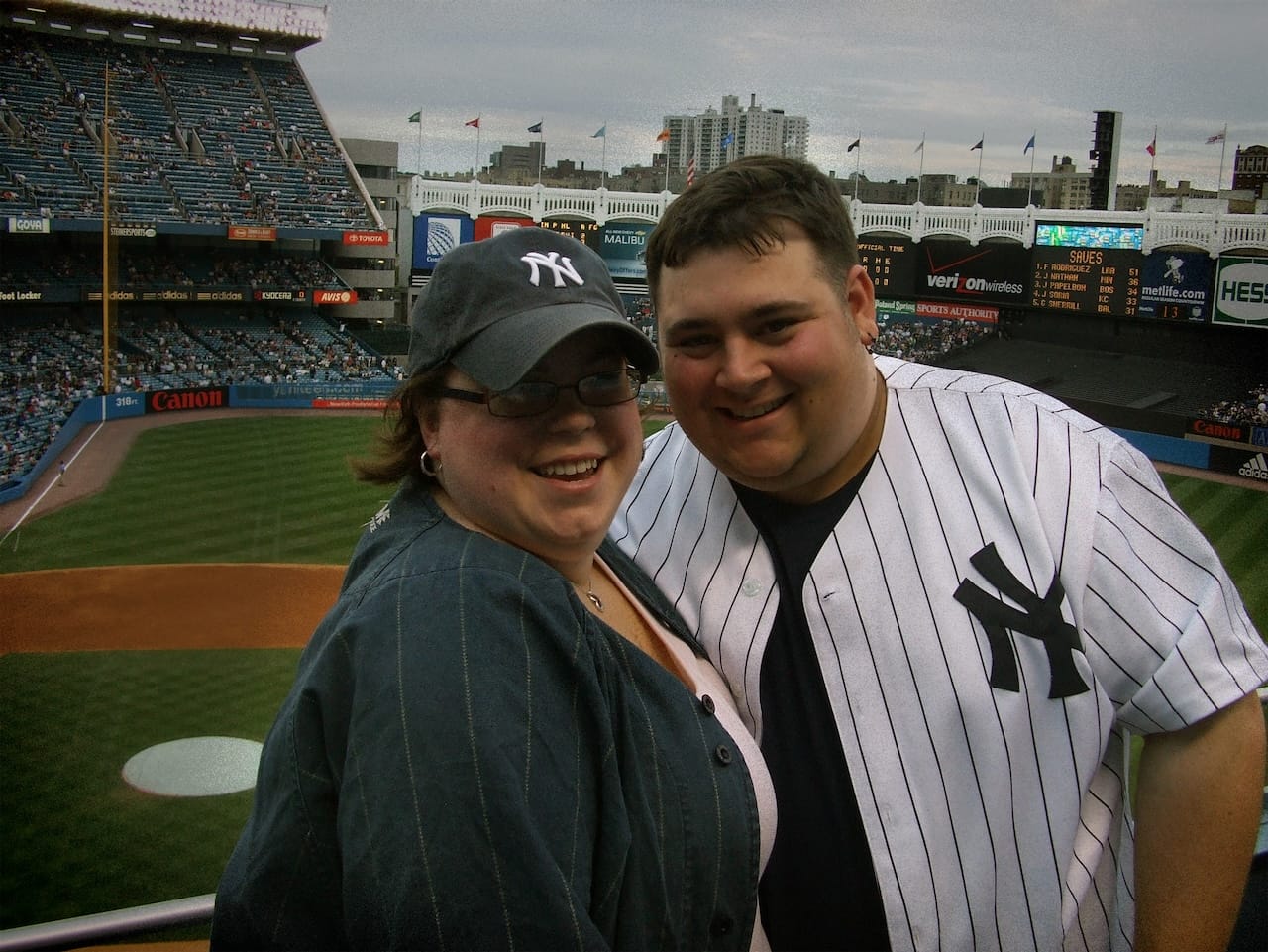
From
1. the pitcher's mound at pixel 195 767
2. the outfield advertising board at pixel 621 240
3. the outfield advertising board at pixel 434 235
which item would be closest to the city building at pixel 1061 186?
the outfield advertising board at pixel 621 240

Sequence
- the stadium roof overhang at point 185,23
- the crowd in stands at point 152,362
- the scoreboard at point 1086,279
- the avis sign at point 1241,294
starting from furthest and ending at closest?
1. the scoreboard at point 1086,279
2. the avis sign at point 1241,294
3. the crowd in stands at point 152,362
4. the stadium roof overhang at point 185,23

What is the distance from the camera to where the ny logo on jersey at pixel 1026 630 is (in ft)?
3.25

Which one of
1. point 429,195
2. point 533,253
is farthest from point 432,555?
point 429,195

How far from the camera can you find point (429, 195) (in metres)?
5.15

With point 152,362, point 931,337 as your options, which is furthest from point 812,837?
point 931,337

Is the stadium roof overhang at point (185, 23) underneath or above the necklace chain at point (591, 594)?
above

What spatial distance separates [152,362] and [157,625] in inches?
135

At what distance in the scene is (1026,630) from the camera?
99 centimetres

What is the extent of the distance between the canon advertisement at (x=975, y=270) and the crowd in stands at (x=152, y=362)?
5.06 m

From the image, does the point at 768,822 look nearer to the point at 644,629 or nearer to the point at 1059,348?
the point at 644,629

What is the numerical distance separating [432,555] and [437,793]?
0.16 metres

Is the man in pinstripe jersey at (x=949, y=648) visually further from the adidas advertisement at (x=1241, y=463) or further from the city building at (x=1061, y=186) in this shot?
the city building at (x=1061, y=186)

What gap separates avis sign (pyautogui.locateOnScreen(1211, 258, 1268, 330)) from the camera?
968 centimetres

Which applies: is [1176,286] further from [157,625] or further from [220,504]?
[157,625]
